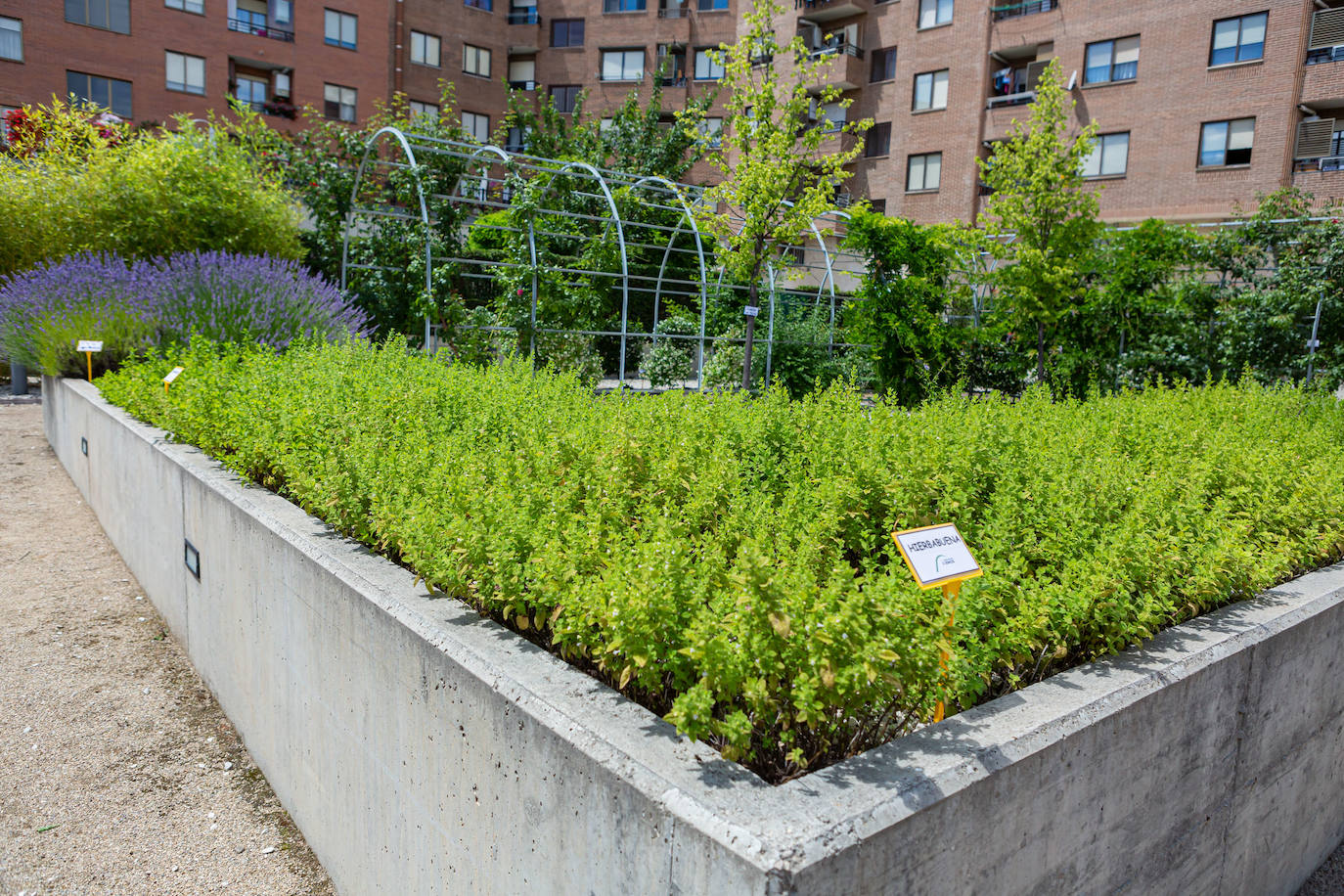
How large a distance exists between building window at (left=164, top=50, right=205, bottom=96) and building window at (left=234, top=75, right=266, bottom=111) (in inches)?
49.1

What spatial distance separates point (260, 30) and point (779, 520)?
37.5 meters

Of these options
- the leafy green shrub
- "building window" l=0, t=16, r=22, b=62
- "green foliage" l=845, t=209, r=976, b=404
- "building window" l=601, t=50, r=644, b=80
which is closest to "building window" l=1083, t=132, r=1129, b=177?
"green foliage" l=845, t=209, r=976, b=404

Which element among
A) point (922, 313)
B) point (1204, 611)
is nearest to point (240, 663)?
point (1204, 611)

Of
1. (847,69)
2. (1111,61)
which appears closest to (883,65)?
(847,69)

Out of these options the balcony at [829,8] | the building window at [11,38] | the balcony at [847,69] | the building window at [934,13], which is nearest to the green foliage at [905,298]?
the building window at [934,13]

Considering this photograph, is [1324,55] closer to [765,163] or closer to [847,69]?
[847,69]

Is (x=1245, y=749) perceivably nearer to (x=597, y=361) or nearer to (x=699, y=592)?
(x=699, y=592)

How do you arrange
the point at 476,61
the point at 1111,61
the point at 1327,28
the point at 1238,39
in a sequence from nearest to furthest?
1. the point at 1327,28
2. the point at 1238,39
3. the point at 1111,61
4. the point at 476,61

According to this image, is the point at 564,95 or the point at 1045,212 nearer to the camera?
the point at 1045,212

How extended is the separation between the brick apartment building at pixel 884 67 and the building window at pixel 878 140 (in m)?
0.07

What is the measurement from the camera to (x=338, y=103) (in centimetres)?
3534

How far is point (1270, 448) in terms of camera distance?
4.89m

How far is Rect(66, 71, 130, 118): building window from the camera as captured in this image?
29438 millimetres

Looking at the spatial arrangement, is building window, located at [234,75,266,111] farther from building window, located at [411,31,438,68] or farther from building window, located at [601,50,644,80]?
building window, located at [601,50,644,80]
